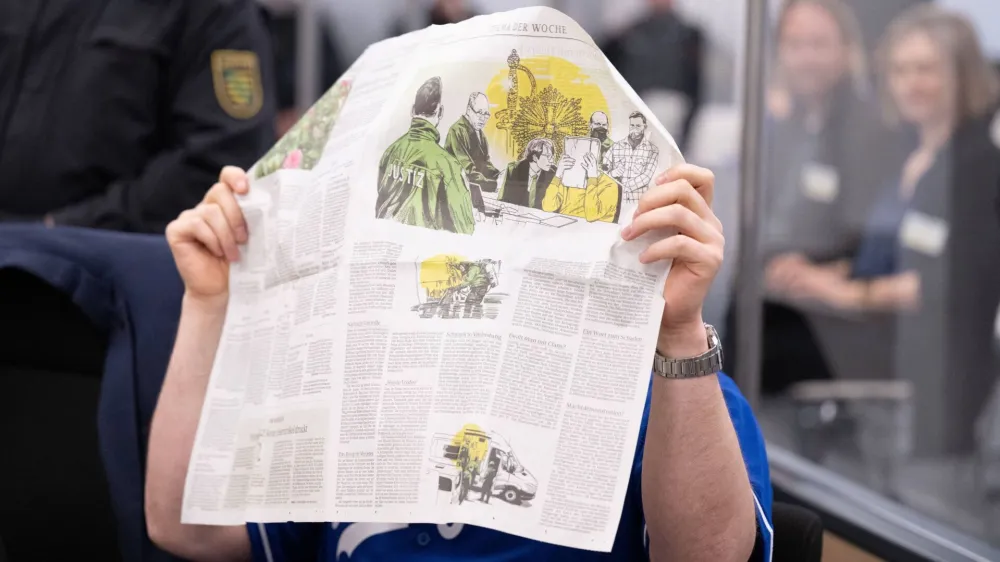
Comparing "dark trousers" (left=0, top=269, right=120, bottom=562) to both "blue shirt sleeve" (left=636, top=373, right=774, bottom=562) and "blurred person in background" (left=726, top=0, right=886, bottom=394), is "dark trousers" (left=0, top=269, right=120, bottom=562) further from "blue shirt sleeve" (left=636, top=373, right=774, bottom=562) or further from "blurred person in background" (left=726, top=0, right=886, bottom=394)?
"blurred person in background" (left=726, top=0, right=886, bottom=394)

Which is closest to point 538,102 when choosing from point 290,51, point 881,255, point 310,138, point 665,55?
point 310,138

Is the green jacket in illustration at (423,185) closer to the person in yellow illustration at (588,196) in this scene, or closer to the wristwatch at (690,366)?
the person in yellow illustration at (588,196)

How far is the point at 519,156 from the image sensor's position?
1.01 metres

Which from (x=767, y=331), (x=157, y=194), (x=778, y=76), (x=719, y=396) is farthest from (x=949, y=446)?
(x=157, y=194)

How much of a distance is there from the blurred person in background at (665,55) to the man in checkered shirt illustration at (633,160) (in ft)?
11.0

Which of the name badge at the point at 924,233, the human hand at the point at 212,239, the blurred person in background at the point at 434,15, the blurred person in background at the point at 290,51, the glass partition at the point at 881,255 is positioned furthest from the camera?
the blurred person in background at the point at 290,51

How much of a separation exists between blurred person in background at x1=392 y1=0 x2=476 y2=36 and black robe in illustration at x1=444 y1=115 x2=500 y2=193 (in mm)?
3254

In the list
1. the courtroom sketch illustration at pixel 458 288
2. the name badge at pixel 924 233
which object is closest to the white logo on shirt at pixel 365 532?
the courtroom sketch illustration at pixel 458 288

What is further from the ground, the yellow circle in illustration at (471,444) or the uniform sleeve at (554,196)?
the uniform sleeve at (554,196)

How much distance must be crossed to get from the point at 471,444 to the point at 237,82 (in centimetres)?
118

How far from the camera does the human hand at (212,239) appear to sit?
118 centimetres

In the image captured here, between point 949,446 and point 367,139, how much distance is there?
6.02ft

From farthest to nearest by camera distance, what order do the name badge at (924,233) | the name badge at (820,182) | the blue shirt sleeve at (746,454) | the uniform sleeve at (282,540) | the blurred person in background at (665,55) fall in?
the blurred person in background at (665,55), the name badge at (820,182), the name badge at (924,233), the uniform sleeve at (282,540), the blue shirt sleeve at (746,454)

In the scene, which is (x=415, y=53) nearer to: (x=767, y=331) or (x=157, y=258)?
(x=157, y=258)
